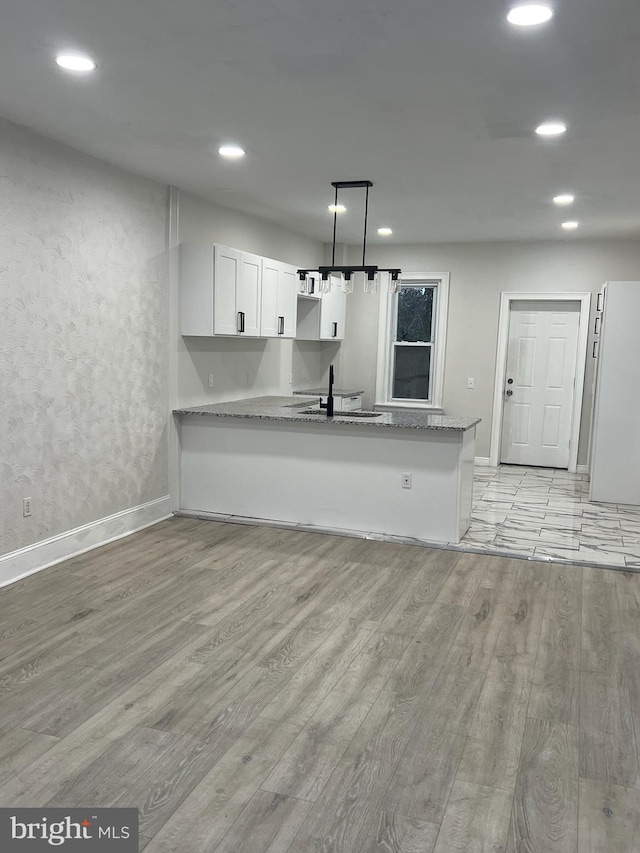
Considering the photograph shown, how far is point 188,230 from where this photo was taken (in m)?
5.45

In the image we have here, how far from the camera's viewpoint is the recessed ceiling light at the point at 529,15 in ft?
7.48

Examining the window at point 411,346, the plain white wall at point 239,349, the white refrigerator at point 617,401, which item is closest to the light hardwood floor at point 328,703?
the plain white wall at point 239,349

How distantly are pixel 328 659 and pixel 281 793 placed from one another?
949 millimetres

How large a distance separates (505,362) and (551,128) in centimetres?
441

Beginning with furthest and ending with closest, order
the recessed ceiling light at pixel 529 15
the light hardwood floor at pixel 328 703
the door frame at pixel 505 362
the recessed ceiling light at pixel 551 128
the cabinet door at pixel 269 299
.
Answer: the door frame at pixel 505 362
the cabinet door at pixel 269 299
the recessed ceiling light at pixel 551 128
the recessed ceiling light at pixel 529 15
the light hardwood floor at pixel 328 703

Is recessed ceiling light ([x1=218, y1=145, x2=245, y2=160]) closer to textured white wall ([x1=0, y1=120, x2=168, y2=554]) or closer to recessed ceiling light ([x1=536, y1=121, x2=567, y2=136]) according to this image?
textured white wall ([x1=0, y1=120, x2=168, y2=554])

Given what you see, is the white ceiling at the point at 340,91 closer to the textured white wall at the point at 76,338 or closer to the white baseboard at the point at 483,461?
the textured white wall at the point at 76,338

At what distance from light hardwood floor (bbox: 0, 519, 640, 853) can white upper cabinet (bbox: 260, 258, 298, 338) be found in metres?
2.56

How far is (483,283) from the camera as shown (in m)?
7.69

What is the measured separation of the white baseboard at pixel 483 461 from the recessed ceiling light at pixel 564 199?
3270mm

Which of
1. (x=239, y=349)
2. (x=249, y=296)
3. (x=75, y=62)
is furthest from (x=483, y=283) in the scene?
(x=75, y=62)

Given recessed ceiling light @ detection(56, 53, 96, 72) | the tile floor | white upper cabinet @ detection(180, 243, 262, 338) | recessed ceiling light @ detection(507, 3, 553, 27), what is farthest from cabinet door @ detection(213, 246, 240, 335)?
recessed ceiling light @ detection(507, 3, 553, 27)

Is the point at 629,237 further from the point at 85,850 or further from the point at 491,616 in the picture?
the point at 85,850

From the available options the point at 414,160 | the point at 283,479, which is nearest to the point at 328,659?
the point at 283,479
